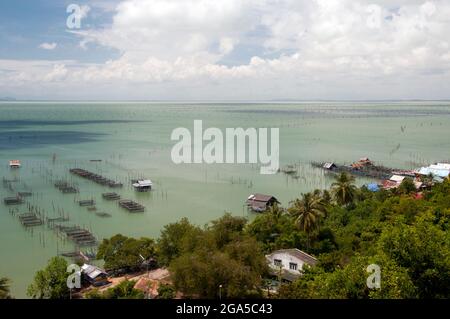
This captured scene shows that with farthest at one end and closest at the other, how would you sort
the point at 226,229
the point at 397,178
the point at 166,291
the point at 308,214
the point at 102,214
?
the point at 397,178
the point at 102,214
the point at 308,214
the point at 226,229
the point at 166,291

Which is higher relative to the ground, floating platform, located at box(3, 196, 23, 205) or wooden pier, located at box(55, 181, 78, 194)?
wooden pier, located at box(55, 181, 78, 194)

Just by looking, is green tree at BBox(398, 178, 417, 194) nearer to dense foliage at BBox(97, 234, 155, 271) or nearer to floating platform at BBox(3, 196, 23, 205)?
dense foliage at BBox(97, 234, 155, 271)

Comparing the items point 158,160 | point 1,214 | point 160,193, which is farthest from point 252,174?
point 1,214

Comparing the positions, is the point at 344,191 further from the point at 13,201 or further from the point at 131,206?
the point at 13,201

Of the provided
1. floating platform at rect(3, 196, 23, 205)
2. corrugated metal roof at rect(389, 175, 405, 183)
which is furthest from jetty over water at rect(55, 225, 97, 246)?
corrugated metal roof at rect(389, 175, 405, 183)

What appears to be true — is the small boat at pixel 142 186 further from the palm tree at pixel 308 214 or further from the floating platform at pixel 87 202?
the palm tree at pixel 308 214

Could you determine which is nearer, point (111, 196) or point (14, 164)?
point (111, 196)

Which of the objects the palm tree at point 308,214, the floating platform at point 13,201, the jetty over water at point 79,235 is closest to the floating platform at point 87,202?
the floating platform at point 13,201

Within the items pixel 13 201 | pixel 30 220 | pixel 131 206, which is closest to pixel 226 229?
pixel 131 206
